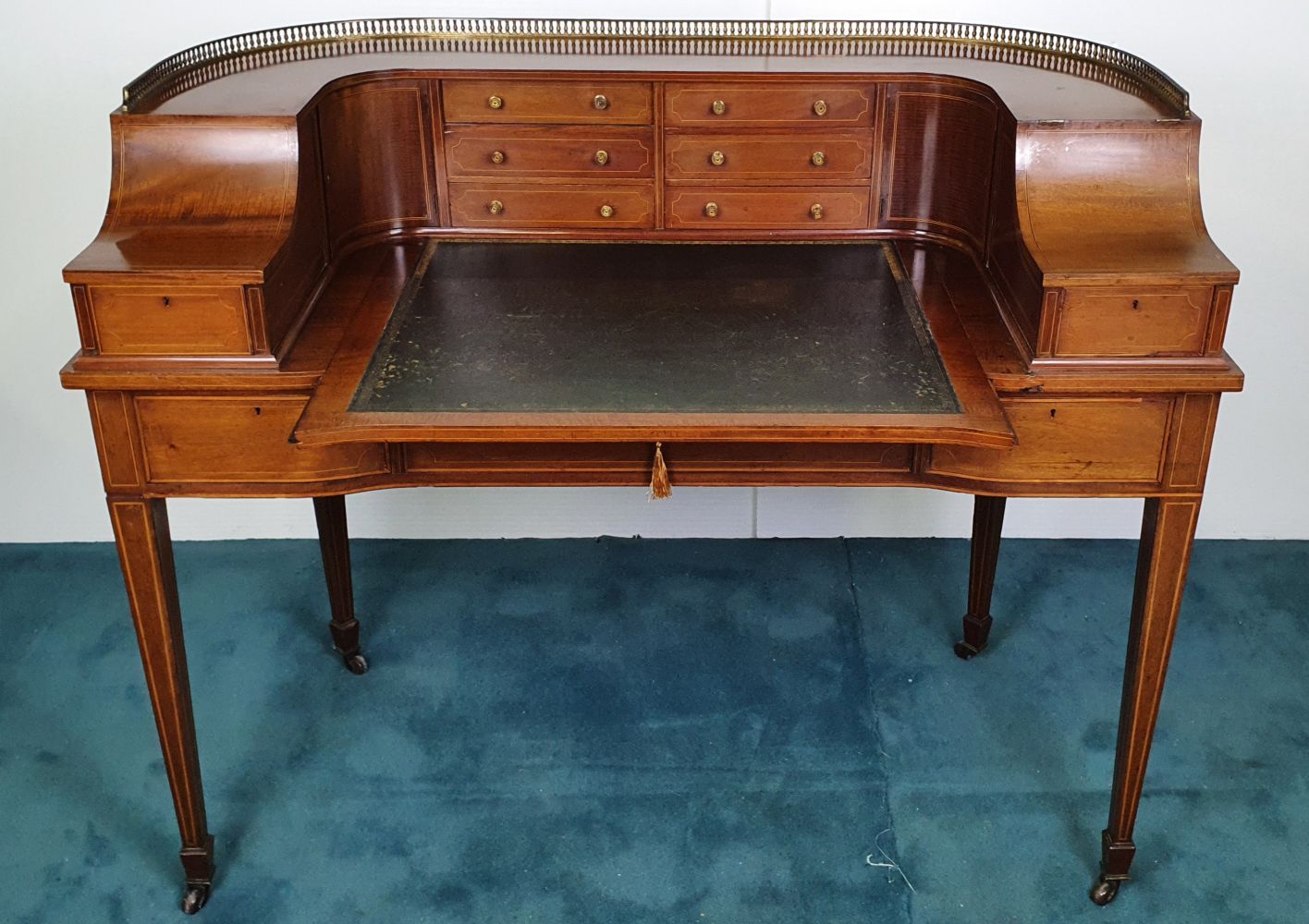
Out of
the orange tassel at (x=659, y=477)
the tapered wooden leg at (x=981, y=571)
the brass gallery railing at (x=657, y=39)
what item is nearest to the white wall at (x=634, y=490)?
the brass gallery railing at (x=657, y=39)

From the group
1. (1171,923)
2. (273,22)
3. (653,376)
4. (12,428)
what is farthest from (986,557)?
(12,428)

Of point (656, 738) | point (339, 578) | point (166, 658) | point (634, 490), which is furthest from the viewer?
point (634, 490)

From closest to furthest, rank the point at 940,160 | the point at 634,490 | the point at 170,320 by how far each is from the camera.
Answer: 1. the point at 170,320
2. the point at 940,160
3. the point at 634,490

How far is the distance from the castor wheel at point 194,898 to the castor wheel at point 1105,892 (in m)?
1.71

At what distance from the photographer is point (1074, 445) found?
2.26 metres

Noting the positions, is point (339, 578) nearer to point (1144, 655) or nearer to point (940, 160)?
point (940, 160)

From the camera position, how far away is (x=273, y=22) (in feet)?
10.9

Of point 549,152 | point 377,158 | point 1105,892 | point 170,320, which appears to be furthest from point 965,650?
point 170,320

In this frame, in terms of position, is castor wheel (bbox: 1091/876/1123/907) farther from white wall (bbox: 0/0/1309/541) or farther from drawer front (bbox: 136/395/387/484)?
drawer front (bbox: 136/395/387/484)

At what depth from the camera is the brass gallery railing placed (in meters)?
2.82

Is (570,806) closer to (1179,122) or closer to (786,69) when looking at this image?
(786,69)

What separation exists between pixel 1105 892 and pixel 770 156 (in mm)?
1562

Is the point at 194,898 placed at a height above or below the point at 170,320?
below

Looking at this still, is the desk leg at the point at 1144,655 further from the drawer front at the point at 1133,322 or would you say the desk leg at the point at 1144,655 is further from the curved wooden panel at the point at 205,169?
the curved wooden panel at the point at 205,169
